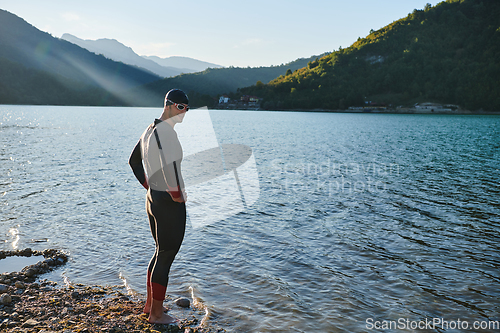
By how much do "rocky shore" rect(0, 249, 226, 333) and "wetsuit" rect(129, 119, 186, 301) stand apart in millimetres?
751

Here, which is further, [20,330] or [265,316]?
[265,316]

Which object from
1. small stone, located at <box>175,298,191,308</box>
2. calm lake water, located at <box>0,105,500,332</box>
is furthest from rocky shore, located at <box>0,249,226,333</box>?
calm lake water, located at <box>0,105,500,332</box>

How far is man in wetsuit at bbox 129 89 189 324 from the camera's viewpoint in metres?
4.59

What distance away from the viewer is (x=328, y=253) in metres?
9.49

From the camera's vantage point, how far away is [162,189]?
4.81 m

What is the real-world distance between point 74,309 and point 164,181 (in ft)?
10.1

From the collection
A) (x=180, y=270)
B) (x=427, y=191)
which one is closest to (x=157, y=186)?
(x=180, y=270)

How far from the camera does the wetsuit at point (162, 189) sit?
4586mm

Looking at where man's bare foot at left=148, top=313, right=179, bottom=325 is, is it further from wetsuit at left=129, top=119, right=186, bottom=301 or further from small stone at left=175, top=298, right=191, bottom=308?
small stone at left=175, top=298, right=191, bottom=308

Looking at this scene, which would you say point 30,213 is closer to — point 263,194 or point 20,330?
point 20,330

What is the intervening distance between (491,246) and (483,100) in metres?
207

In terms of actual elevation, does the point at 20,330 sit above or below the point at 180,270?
above

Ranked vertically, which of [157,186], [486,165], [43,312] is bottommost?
[486,165]

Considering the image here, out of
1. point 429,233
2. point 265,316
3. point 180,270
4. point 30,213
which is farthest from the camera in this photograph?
point 30,213
